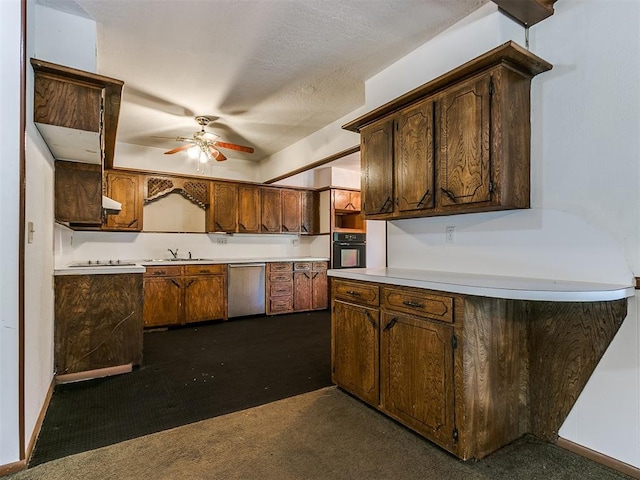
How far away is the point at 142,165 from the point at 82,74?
3.37 m

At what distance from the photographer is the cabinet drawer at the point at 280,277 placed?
5500mm

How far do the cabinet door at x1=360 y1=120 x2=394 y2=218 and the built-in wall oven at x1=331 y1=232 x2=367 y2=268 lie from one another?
303 centimetres

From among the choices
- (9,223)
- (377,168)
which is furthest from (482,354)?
(9,223)

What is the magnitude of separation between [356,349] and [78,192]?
108 inches

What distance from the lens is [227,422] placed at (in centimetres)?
217

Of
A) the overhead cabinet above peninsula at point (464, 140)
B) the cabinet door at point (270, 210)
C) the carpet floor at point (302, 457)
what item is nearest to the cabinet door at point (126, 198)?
the cabinet door at point (270, 210)

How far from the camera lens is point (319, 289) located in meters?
5.95

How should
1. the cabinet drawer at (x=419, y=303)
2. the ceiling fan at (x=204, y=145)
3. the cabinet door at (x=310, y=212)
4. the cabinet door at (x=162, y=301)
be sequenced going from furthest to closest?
the cabinet door at (x=310, y=212)
the cabinet door at (x=162, y=301)
the ceiling fan at (x=204, y=145)
the cabinet drawer at (x=419, y=303)

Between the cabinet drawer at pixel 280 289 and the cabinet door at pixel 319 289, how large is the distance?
43 cm

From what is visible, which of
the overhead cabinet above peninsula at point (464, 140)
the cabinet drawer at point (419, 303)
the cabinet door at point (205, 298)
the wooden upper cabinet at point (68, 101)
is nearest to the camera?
the cabinet drawer at point (419, 303)

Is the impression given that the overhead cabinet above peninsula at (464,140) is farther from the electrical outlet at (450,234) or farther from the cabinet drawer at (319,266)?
the cabinet drawer at (319,266)

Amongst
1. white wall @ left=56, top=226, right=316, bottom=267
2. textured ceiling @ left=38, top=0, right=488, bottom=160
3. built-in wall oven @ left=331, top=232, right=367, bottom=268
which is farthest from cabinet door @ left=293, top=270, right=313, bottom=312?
textured ceiling @ left=38, top=0, right=488, bottom=160

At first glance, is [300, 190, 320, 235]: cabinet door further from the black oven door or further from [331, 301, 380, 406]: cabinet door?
[331, 301, 380, 406]: cabinet door

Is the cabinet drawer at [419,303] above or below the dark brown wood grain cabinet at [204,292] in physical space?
above
